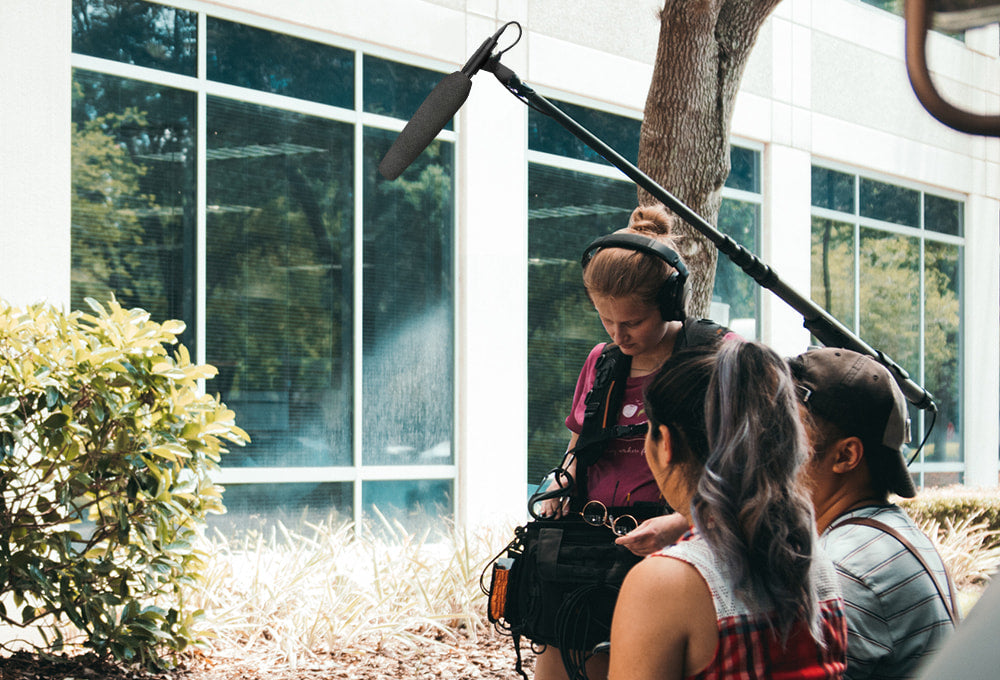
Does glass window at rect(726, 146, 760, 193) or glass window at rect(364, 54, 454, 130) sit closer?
glass window at rect(364, 54, 454, 130)

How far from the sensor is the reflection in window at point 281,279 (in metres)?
7.43

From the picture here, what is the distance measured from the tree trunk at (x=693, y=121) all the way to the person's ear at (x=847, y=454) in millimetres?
3859

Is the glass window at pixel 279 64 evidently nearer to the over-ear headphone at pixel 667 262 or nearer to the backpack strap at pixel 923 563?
the over-ear headphone at pixel 667 262

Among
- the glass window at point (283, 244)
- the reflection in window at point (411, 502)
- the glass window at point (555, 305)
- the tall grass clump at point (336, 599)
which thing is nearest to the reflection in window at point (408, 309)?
the glass window at point (283, 244)

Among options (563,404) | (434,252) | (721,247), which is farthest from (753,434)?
(563,404)

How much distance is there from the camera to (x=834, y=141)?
12258 millimetres

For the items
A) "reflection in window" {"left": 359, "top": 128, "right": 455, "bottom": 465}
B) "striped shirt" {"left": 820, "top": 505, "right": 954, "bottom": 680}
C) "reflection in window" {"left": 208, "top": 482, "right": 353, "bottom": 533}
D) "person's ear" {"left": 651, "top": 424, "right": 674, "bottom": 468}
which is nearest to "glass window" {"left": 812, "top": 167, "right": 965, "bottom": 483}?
"reflection in window" {"left": 359, "top": 128, "right": 455, "bottom": 465}

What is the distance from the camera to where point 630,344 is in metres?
2.79

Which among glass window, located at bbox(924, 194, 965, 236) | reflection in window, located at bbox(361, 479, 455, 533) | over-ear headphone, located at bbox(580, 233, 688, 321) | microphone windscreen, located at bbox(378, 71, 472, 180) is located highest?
glass window, located at bbox(924, 194, 965, 236)

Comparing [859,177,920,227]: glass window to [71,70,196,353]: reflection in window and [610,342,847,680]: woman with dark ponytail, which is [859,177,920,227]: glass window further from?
[610,342,847,680]: woman with dark ponytail

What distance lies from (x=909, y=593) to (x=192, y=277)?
6298 millimetres

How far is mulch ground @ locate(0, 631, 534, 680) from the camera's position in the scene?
4770mm

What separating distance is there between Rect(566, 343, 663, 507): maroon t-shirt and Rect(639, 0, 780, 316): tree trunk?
3107 millimetres

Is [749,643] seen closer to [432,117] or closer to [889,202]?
[432,117]
